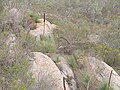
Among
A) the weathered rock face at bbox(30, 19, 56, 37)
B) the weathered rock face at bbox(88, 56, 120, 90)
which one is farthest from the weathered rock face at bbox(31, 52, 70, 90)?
the weathered rock face at bbox(30, 19, 56, 37)

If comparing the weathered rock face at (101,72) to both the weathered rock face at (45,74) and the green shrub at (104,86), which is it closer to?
the green shrub at (104,86)

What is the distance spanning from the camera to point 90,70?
10055mm

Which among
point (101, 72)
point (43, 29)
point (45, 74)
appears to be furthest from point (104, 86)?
point (43, 29)

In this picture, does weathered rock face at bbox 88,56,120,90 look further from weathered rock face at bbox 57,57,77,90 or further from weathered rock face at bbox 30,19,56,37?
weathered rock face at bbox 30,19,56,37

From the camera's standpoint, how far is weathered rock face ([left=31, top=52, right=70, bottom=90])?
7.21m

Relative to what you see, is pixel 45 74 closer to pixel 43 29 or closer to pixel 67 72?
pixel 67 72

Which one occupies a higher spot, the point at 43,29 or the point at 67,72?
the point at 43,29

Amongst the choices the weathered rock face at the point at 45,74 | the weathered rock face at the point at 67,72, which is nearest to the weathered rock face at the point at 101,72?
the weathered rock face at the point at 67,72

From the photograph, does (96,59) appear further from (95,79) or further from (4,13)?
(4,13)

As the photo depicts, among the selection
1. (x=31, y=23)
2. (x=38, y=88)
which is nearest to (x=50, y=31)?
(x=31, y=23)

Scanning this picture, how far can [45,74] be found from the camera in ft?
25.4

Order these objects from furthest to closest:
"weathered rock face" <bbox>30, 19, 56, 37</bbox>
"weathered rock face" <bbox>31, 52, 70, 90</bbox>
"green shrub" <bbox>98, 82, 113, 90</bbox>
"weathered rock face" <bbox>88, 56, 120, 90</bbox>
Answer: "weathered rock face" <bbox>30, 19, 56, 37</bbox>
"weathered rock face" <bbox>88, 56, 120, 90</bbox>
"green shrub" <bbox>98, 82, 113, 90</bbox>
"weathered rock face" <bbox>31, 52, 70, 90</bbox>

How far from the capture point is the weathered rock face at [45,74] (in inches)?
284

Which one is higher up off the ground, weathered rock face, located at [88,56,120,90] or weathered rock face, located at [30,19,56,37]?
weathered rock face, located at [30,19,56,37]
